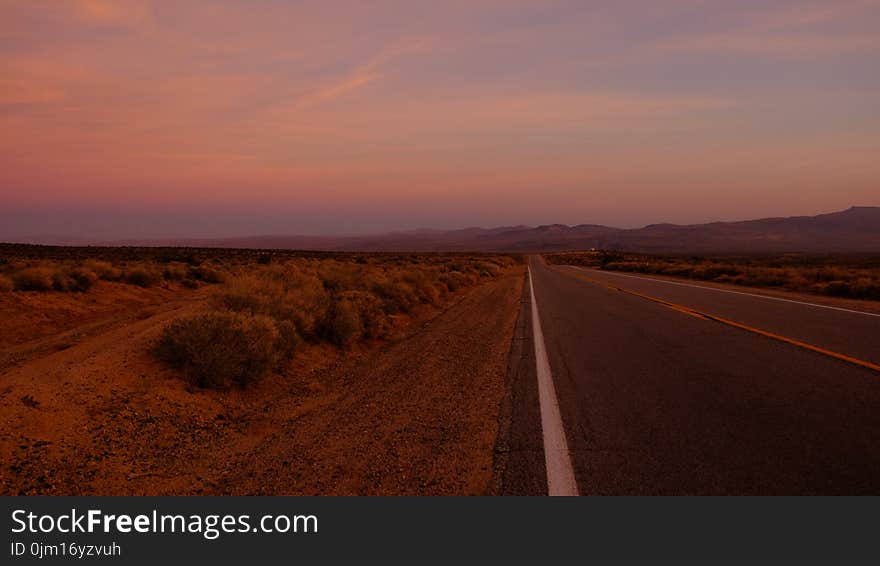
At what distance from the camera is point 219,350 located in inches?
272

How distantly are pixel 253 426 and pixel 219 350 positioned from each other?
1638 millimetres

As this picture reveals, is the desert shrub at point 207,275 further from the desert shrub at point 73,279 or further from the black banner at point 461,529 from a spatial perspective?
the black banner at point 461,529

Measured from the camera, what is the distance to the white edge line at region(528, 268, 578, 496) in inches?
146

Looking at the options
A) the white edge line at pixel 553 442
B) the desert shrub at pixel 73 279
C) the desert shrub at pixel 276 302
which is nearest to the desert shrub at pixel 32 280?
the desert shrub at pixel 73 279

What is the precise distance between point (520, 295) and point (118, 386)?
1596cm

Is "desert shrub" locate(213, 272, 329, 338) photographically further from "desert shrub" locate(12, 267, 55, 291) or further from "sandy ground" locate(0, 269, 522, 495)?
"desert shrub" locate(12, 267, 55, 291)

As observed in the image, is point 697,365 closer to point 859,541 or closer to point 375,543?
point 859,541

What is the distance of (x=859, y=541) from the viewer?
3051 millimetres

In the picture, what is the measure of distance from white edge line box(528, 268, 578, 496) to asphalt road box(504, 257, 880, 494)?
0.21 ft

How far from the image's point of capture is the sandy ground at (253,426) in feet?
13.7

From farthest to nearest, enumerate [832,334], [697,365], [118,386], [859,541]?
[832,334] < [697,365] < [118,386] < [859,541]

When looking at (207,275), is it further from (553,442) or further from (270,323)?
(553,442)

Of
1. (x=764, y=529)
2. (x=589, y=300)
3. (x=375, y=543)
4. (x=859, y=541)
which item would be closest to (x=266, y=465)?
(x=375, y=543)

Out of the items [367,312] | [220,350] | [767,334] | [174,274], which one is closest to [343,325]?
[367,312]
